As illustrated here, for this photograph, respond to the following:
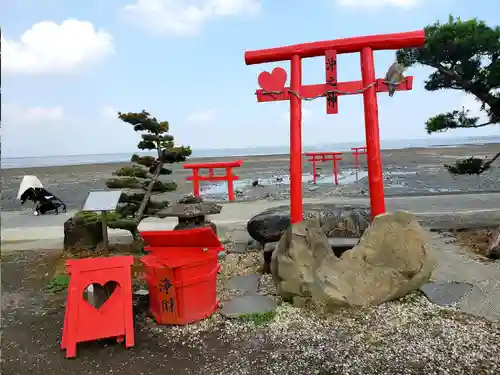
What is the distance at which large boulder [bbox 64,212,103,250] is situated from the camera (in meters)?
7.42

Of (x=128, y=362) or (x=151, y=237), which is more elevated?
(x=151, y=237)

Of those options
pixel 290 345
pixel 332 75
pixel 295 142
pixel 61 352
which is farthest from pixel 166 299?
pixel 332 75

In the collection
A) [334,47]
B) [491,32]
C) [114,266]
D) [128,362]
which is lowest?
[128,362]

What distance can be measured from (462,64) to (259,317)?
5.82m

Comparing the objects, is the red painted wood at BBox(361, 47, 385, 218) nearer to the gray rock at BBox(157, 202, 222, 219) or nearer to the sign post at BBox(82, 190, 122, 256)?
the gray rock at BBox(157, 202, 222, 219)

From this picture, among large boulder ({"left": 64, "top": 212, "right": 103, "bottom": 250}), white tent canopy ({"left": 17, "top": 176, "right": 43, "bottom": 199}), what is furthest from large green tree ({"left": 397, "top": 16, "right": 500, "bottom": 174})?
white tent canopy ({"left": 17, "top": 176, "right": 43, "bottom": 199})

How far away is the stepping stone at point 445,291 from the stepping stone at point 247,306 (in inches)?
71.0

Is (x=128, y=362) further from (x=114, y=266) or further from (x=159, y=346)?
(x=114, y=266)

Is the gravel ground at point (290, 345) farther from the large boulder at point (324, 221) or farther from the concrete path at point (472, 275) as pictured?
the large boulder at point (324, 221)

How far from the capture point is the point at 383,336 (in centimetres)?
381

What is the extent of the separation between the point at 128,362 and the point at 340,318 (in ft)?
6.92

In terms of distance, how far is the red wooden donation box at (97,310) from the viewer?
12.7ft

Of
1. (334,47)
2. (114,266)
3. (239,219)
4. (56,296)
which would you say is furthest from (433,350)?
(239,219)

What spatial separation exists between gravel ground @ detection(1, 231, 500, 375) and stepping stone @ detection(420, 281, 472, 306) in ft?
0.45
